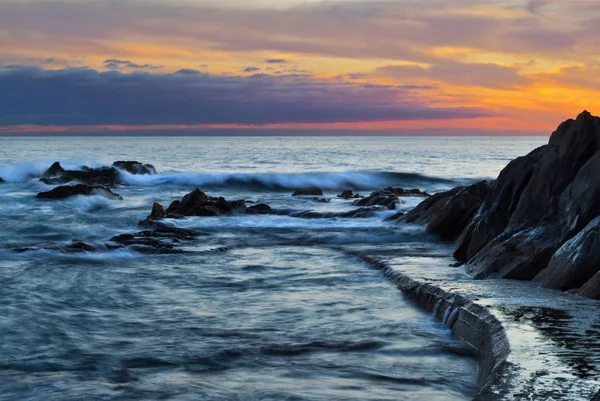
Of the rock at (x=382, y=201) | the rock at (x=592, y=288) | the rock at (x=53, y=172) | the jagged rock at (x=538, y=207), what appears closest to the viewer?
the rock at (x=592, y=288)

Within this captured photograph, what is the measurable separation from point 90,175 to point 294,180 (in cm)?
1189

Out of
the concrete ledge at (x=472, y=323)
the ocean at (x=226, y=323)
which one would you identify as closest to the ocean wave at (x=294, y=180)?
the ocean at (x=226, y=323)

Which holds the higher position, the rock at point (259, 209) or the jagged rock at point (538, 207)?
the jagged rock at point (538, 207)

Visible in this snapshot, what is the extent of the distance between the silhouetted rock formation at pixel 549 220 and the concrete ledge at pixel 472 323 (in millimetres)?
1277

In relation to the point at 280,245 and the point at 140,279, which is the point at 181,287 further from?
the point at 280,245

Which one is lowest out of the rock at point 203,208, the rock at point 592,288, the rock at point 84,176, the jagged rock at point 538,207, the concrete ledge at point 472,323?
the rock at point 84,176

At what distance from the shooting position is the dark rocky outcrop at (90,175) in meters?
38.3

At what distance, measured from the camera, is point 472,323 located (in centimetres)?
776

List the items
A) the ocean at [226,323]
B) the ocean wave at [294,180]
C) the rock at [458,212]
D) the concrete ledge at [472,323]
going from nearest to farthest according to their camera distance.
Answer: the concrete ledge at [472,323], the ocean at [226,323], the rock at [458,212], the ocean wave at [294,180]

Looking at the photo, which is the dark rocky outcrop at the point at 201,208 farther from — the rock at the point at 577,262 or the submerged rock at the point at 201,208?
the rock at the point at 577,262

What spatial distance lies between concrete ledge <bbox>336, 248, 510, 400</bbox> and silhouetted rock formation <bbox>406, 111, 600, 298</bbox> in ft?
4.19

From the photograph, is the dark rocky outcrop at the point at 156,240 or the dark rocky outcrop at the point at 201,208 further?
the dark rocky outcrop at the point at 201,208

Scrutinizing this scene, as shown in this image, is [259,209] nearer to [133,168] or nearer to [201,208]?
[201,208]

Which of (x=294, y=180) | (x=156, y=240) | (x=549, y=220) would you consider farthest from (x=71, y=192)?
(x=549, y=220)
